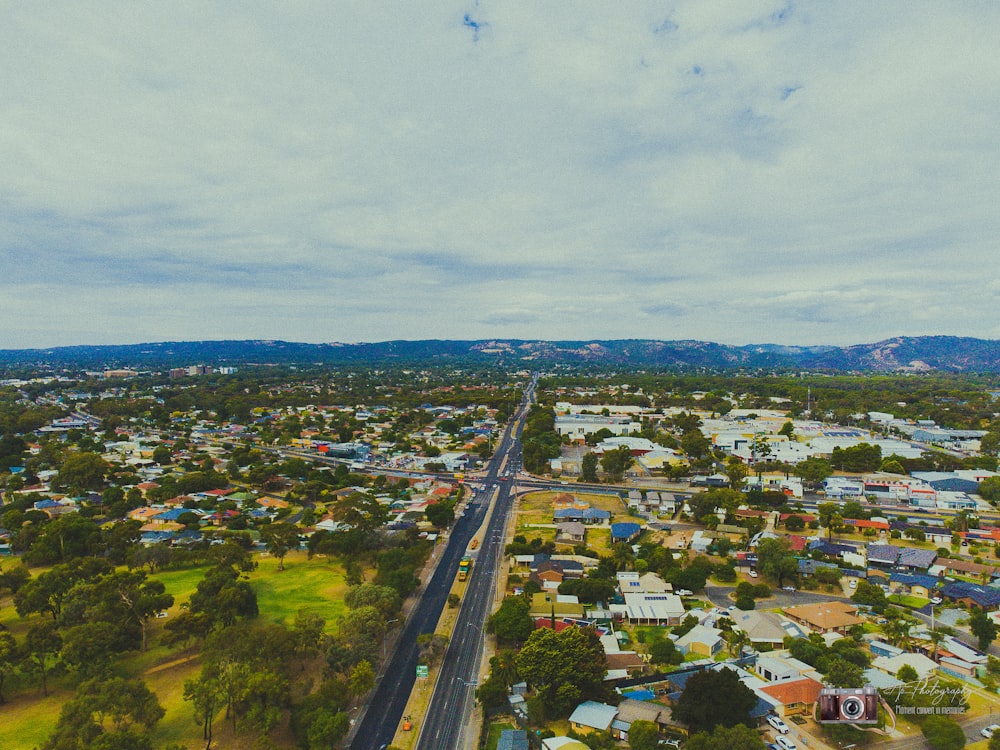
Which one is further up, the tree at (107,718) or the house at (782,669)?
the tree at (107,718)

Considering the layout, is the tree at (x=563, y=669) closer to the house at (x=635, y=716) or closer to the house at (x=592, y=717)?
the house at (x=592, y=717)

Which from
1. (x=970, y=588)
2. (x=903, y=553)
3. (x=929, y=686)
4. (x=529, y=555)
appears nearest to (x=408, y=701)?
(x=529, y=555)

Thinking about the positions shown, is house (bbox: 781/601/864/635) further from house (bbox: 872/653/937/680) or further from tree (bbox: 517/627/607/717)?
tree (bbox: 517/627/607/717)

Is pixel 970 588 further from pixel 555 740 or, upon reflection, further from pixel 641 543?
pixel 555 740

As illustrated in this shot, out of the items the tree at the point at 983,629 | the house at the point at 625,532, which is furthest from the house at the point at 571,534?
the tree at the point at 983,629

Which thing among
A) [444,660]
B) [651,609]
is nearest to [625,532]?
[651,609]

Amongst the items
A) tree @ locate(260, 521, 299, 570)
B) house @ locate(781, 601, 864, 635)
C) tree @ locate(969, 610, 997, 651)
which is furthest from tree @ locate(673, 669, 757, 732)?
tree @ locate(260, 521, 299, 570)
